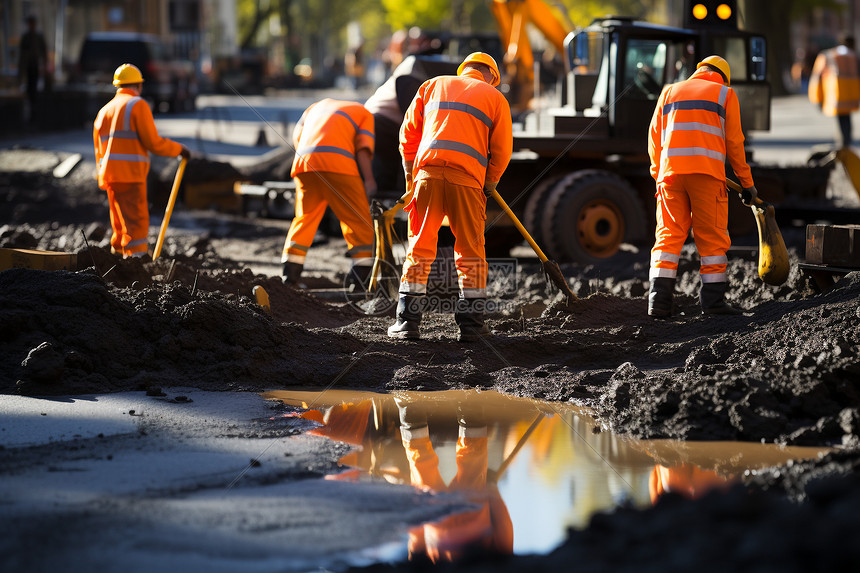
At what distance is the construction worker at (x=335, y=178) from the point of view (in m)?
8.72

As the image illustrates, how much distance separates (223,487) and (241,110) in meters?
31.7

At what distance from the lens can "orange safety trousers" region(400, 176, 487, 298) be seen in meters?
7.09

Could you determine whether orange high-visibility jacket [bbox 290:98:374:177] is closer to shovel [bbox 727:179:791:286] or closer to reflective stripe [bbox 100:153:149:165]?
reflective stripe [bbox 100:153:149:165]

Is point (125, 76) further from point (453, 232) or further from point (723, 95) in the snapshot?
point (723, 95)

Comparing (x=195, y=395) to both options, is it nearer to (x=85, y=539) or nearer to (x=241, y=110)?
(x=85, y=539)

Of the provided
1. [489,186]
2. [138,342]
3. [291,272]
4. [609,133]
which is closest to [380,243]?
[291,272]

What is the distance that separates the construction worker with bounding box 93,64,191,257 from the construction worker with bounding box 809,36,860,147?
41.3 ft

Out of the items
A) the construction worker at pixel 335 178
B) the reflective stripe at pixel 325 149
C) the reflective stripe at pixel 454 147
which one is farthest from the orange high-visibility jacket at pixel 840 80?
the reflective stripe at pixel 454 147

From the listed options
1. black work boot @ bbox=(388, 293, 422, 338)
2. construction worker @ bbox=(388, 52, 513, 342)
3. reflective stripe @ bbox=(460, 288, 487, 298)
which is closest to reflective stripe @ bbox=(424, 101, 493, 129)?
construction worker @ bbox=(388, 52, 513, 342)

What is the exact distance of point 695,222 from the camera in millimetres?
7578

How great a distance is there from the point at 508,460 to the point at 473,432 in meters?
0.50

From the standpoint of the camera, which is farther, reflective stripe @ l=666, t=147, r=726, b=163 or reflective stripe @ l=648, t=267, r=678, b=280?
reflective stripe @ l=648, t=267, r=678, b=280

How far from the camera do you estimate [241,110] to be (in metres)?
35.0

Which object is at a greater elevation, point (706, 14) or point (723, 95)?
point (706, 14)
